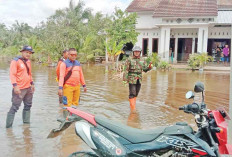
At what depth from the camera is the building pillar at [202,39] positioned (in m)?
23.2

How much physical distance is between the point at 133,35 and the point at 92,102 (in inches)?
580

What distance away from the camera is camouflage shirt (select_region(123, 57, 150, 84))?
260 inches

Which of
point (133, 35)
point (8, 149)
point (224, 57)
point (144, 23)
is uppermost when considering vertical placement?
point (144, 23)

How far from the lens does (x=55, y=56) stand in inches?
985

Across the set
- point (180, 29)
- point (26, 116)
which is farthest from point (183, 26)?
point (26, 116)

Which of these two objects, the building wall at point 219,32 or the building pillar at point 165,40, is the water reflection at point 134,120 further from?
the building wall at point 219,32

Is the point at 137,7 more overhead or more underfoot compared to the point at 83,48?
more overhead

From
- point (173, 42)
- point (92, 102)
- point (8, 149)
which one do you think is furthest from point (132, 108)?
point (173, 42)

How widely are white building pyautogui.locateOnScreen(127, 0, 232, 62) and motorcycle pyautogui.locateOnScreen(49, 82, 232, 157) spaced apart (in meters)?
19.8

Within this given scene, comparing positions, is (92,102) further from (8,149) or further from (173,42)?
→ (173,42)

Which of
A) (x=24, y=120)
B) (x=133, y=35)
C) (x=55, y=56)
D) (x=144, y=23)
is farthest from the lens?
(x=144, y=23)

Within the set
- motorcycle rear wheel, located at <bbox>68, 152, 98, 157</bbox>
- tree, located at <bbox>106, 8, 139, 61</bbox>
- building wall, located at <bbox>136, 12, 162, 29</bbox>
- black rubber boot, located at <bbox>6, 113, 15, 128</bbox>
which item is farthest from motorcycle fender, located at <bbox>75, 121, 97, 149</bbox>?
building wall, located at <bbox>136, 12, 162, 29</bbox>

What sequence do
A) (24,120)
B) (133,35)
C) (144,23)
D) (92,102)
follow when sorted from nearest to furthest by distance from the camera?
(24,120)
(92,102)
(133,35)
(144,23)

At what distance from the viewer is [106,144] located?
2.65m
